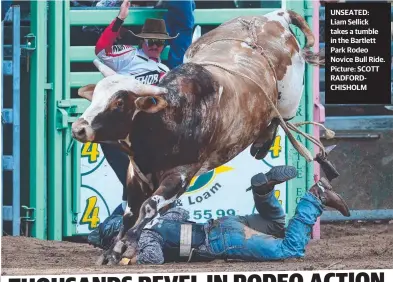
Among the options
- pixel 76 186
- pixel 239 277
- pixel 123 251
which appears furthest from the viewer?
pixel 76 186

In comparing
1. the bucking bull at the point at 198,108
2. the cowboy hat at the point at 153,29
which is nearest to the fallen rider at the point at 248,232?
the bucking bull at the point at 198,108

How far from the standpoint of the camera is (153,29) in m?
8.23

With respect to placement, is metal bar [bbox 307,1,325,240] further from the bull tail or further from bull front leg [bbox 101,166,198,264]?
bull front leg [bbox 101,166,198,264]

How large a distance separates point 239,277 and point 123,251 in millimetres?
749

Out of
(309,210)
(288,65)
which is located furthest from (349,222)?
(288,65)

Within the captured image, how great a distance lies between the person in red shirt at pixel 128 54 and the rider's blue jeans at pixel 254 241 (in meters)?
0.62

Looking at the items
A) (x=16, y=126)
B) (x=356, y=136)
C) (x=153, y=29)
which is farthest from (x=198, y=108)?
(x=356, y=136)

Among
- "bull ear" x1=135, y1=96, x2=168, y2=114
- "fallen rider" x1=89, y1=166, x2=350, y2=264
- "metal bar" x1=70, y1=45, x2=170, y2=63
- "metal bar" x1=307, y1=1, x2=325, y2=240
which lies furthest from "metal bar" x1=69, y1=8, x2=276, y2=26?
"fallen rider" x1=89, y1=166, x2=350, y2=264

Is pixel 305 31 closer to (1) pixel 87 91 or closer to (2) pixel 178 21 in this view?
(2) pixel 178 21

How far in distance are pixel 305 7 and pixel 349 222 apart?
1.41 m

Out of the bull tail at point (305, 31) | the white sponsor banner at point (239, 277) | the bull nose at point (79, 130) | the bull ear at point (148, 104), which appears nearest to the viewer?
the white sponsor banner at point (239, 277)

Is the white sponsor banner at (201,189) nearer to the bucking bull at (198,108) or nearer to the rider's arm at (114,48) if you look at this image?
the bucking bull at (198,108)

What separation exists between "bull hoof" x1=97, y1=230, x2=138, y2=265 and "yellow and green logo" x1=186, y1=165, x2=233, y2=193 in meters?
0.47

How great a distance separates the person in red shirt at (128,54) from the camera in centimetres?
816
